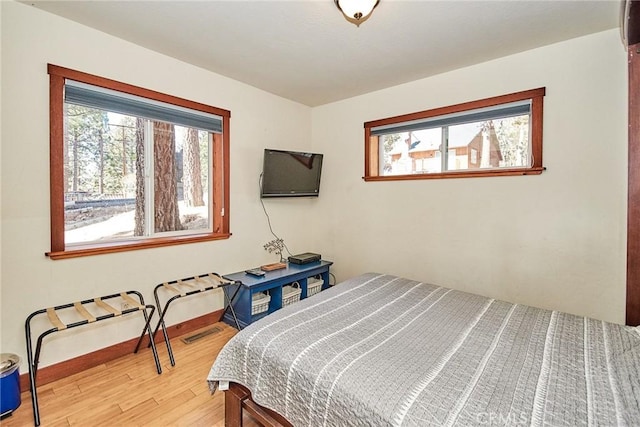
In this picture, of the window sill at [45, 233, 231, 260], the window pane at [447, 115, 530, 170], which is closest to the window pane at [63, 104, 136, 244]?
the window sill at [45, 233, 231, 260]

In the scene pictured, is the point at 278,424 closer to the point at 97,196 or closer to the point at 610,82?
the point at 97,196

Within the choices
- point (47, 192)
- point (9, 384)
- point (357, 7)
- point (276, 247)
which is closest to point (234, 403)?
point (9, 384)

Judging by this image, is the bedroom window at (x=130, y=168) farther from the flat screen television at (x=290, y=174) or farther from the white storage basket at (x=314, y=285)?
the white storage basket at (x=314, y=285)

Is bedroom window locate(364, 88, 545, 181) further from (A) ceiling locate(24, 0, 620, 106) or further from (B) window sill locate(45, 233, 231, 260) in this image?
(B) window sill locate(45, 233, 231, 260)

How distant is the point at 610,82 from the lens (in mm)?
2094

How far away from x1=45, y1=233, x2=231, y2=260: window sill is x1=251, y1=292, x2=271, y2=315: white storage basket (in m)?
0.69

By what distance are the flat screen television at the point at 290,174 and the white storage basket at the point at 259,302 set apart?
1063mm

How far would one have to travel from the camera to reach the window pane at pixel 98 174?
2.19 meters

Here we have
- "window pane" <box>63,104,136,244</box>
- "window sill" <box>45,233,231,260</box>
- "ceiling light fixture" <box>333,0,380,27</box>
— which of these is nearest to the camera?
"ceiling light fixture" <box>333,0,380,27</box>

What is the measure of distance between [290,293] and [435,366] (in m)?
2.07

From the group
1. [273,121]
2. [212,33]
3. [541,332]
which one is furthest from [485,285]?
[212,33]

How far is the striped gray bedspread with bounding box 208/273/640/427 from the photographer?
1011 millimetres

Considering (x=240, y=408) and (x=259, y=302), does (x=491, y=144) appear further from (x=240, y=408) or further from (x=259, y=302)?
(x=240, y=408)

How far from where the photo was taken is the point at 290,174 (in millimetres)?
3424
